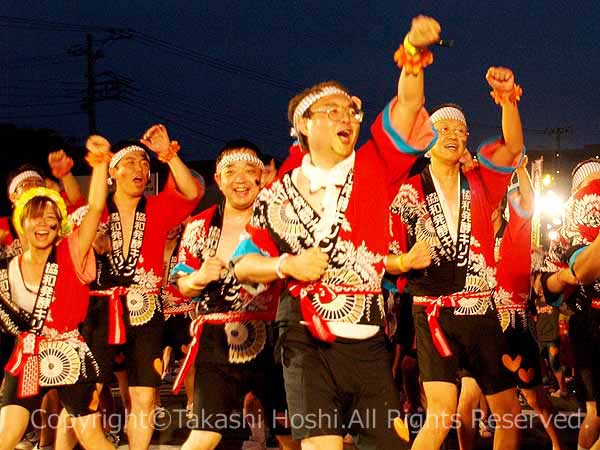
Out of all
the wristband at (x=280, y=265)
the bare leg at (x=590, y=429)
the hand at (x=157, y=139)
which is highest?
the hand at (x=157, y=139)

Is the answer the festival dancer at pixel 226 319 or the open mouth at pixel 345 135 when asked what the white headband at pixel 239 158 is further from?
the open mouth at pixel 345 135

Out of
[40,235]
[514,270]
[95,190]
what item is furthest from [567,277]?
[40,235]

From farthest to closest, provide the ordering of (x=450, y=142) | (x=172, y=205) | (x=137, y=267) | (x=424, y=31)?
(x=172, y=205) < (x=137, y=267) < (x=450, y=142) < (x=424, y=31)

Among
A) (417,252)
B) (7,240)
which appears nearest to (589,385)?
(417,252)

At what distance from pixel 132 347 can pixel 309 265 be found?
347 cm

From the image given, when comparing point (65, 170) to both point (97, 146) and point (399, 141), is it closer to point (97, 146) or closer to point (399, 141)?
point (97, 146)

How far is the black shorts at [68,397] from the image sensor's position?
6.16 metres

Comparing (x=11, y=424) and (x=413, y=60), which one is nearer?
(x=413, y=60)

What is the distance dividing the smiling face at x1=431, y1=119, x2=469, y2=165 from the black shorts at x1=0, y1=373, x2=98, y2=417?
9.12 feet

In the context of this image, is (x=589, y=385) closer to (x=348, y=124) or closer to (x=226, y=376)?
(x=226, y=376)

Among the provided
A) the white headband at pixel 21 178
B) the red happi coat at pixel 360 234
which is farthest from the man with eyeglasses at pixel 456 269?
the white headband at pixel 21 178

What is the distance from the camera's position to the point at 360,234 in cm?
466

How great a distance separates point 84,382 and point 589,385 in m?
3.51

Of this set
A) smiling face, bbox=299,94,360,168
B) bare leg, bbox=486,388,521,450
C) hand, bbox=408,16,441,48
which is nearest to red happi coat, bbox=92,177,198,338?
bare leg, bbox=486,388,521,450
